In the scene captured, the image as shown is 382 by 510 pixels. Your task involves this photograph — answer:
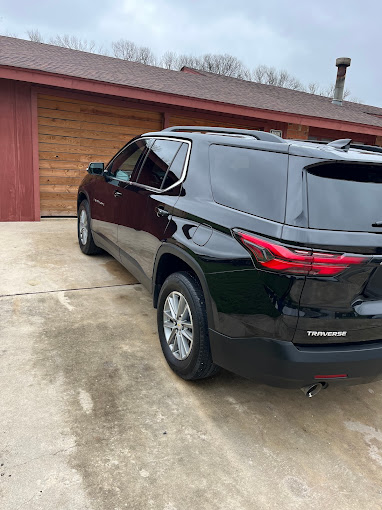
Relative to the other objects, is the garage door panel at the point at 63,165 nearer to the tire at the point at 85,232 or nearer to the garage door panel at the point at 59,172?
the garage door panel at the point at 59,172

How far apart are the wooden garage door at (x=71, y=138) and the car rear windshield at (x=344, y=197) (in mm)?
7277

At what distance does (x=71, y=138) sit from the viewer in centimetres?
834

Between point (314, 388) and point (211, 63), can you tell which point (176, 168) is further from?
point (211, 63)

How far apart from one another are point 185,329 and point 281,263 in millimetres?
1044

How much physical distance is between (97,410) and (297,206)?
68.2 inches

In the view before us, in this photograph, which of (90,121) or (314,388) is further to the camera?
(90,121)

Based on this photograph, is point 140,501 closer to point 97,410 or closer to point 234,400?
point 97,410

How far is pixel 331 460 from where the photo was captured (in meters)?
2.22

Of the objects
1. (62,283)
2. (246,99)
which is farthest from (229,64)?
(62,283)

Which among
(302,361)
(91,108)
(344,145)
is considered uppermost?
(91,108)

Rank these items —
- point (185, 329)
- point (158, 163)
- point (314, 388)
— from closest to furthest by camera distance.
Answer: point (314, 388) < point (185, 329) < point (158, 163)

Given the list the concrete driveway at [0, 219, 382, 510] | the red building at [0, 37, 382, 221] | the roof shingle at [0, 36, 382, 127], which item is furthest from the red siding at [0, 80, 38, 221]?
the concrete driveway at [0, 219, 382, 510]

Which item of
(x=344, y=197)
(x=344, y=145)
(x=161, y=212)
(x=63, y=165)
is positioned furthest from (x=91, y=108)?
(x=344, y=197)

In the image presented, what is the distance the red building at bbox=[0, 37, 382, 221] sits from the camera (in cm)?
744
